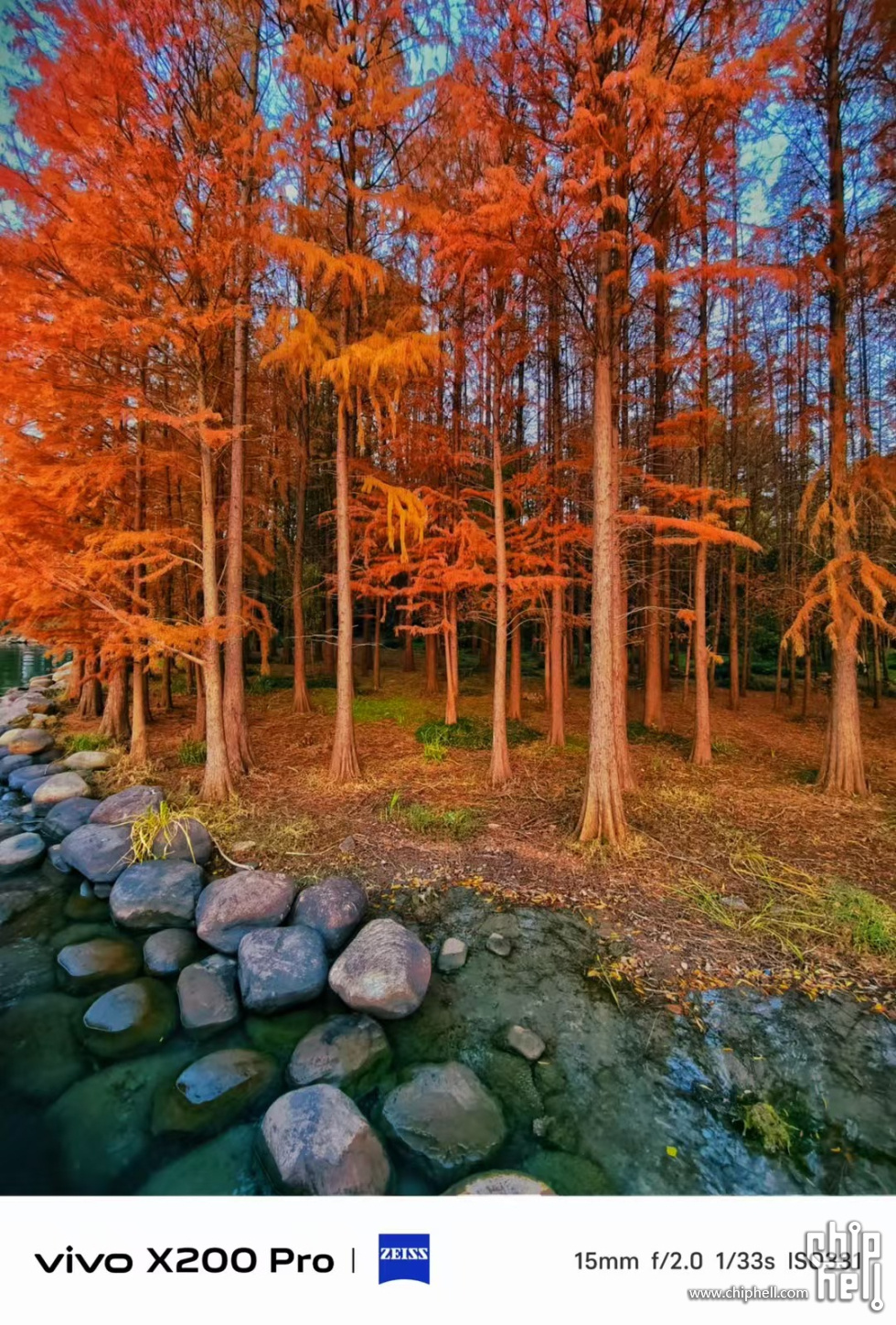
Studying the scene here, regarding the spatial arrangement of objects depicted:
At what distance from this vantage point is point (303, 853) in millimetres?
5664

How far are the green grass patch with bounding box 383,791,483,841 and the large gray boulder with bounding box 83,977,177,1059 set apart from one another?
3114 millimetres

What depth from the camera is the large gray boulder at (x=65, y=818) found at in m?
6.43

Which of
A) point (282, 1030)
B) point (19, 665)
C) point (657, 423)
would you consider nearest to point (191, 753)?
point (282, 1030)

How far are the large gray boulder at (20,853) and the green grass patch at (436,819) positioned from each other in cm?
422

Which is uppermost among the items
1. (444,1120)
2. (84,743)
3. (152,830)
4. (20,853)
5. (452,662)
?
(452,662)

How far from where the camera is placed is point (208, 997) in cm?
371

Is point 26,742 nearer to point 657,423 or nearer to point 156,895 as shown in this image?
point 156,895

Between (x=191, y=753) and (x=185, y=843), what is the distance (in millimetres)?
3299

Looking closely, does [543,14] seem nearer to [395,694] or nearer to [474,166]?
[474,166]

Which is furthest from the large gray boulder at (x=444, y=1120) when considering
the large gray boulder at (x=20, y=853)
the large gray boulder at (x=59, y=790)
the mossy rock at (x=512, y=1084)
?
the large gray boulder at (x=59, y=790)

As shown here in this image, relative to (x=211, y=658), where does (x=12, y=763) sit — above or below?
below
